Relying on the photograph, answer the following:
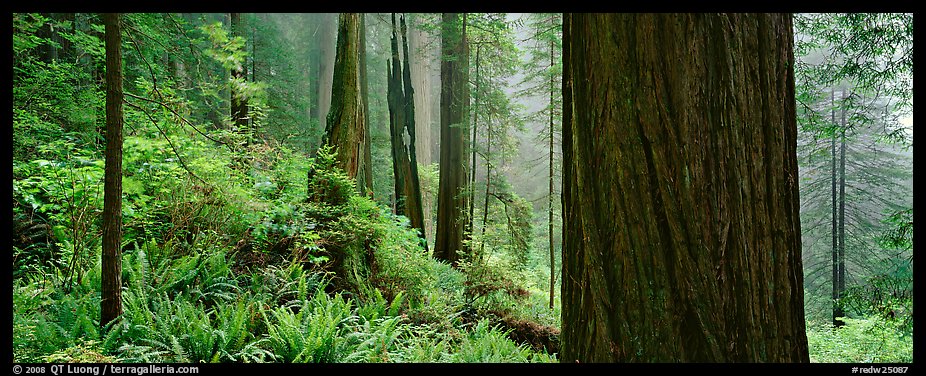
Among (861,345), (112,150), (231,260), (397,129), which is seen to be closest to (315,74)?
(397,129)

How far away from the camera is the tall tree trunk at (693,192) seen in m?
1.61

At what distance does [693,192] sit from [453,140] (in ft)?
31.6

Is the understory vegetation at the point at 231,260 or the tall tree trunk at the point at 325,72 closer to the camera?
the understory vegetation at the point at 231,260

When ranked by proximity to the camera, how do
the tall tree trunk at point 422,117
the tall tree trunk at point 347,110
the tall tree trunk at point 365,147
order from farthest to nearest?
the tall tree trunk at point 422,117 < the tall tree trunk at point 365,147 < the tall tree trunk at point 347,110

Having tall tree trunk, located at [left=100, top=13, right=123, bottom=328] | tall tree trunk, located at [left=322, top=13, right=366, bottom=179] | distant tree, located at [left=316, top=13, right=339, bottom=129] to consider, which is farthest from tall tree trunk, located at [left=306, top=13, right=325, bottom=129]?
tall tree trunk, located at [left=100, top=13, right=123, bottom=328]

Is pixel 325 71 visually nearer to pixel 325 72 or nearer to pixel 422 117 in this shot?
pixel 325 72

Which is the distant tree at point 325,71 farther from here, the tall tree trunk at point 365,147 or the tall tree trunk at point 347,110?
the tall tree trunk at point 347,110

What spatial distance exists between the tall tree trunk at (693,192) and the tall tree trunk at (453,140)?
8.57 meters

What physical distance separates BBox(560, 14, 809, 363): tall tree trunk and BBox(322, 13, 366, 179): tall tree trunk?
562 centimetres

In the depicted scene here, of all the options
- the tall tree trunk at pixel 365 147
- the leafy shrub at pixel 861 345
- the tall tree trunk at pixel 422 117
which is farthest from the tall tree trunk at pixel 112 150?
the tall tree trunk at pixel 422 117

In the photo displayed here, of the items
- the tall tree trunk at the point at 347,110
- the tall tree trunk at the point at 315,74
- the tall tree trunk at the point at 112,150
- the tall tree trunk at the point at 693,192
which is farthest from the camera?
the tall tree trunk at the point at 315,74
